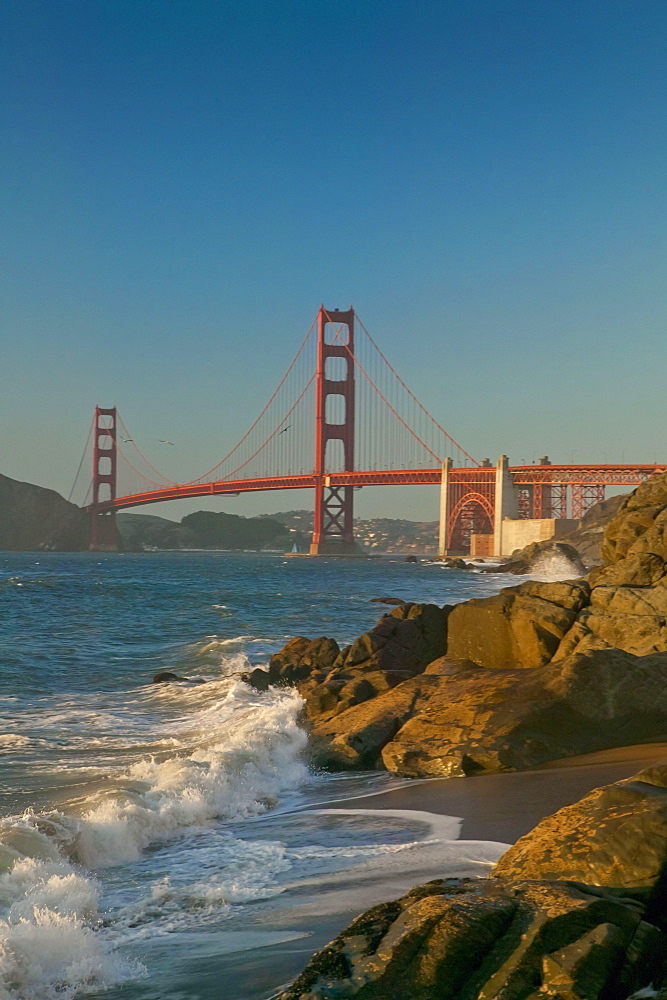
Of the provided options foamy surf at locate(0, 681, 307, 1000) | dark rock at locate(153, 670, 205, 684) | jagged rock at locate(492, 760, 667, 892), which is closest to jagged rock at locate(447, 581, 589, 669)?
foamy surf at locate(0, 681, 307, 1000)

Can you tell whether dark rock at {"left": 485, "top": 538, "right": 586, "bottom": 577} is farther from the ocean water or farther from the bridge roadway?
the ocean water

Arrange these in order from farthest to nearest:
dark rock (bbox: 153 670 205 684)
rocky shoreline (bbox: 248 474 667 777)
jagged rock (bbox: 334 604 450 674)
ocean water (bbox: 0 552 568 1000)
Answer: dark rock (bbox: 153 670 205 684) → jagged rock (bbox: 334 604 450 674) → rocky shoreline (bbox: 248 474 667 777) → ocean water (bbox: 0 552 568 1000)

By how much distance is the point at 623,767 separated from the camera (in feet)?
22.2

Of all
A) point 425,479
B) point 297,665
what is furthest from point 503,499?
point 297,665

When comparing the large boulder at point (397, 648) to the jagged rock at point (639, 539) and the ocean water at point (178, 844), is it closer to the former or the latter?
the ocean water at point (178, 844)

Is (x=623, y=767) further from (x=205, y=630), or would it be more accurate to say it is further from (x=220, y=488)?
(x=220, y=488)

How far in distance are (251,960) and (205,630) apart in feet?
66.8

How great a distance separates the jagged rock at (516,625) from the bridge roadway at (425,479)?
53.5m

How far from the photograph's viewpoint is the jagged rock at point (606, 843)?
3.62 metres

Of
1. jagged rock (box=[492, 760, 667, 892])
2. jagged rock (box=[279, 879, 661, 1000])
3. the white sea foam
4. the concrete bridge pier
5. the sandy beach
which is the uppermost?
the concrete bridge pier

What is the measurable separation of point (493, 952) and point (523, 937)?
0.37ft

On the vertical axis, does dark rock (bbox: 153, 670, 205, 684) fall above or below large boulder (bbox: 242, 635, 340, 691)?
below

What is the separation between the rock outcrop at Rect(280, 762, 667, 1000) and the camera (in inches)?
117

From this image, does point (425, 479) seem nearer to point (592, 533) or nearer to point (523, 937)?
point (592, 533)
